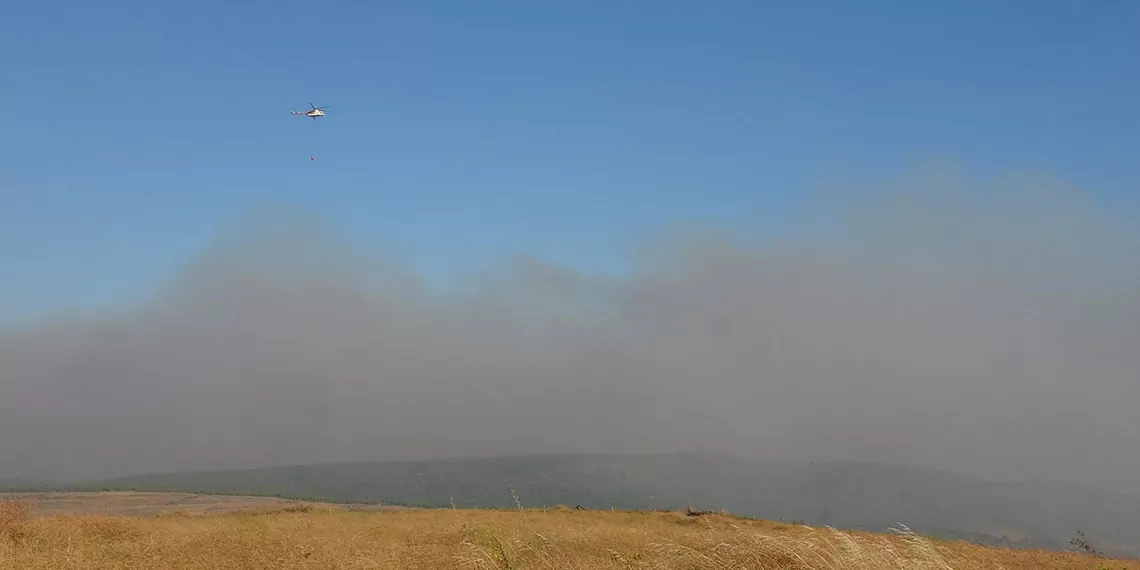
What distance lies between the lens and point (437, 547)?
25.8 m

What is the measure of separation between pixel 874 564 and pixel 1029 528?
21500cm

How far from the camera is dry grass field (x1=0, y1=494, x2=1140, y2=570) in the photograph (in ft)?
67.6

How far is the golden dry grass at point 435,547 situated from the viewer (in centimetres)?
2058

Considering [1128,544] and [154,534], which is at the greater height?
[154,534]

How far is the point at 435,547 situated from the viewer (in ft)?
84.4

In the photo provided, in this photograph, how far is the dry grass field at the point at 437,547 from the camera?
2059cm

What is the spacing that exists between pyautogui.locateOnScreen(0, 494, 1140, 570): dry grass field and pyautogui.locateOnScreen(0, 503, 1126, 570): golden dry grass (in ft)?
0.16

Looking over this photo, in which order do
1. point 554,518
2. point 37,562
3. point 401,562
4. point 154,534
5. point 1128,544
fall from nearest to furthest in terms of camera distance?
point 37,562 → point 401,562 → point 154,534 → point 554,518 → point 1128,544

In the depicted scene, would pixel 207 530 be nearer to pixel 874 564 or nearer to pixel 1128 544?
pixel 874 564

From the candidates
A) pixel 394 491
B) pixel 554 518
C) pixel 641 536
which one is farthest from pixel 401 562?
pixel 394 491

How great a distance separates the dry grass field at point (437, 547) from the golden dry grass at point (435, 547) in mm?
48

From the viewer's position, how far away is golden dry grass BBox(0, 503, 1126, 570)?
20.6 meters

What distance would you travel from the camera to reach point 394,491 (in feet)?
581

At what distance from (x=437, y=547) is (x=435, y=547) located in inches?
2.9
